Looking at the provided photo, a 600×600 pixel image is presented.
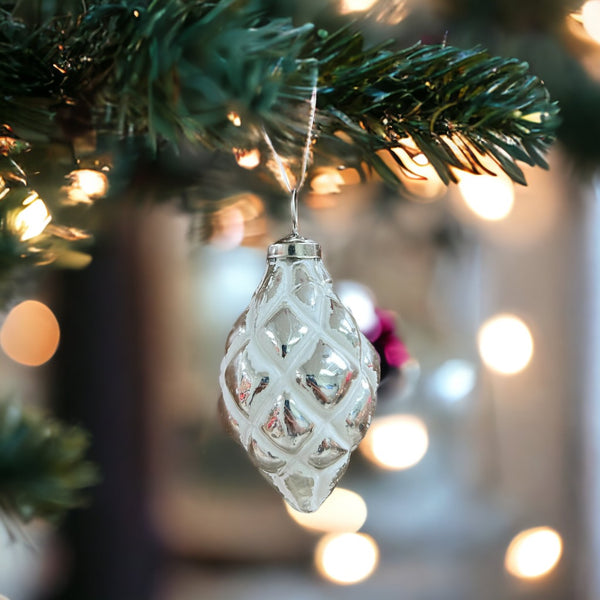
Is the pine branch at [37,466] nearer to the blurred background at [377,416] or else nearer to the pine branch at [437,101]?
the pine branch at [437,101]

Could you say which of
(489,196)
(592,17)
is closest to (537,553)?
(489,196)

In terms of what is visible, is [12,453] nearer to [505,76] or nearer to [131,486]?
[505,76]

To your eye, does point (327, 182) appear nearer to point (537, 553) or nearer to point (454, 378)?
point (454, 378)

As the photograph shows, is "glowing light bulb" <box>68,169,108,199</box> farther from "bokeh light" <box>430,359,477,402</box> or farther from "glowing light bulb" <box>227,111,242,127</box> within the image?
"bokeh light" <box>430,359,477,402</box>

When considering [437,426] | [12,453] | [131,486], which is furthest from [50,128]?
[437,426]

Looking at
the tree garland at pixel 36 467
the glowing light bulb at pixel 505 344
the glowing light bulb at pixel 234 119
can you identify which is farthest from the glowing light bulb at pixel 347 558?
the glowing light bulb at pixel 234 119

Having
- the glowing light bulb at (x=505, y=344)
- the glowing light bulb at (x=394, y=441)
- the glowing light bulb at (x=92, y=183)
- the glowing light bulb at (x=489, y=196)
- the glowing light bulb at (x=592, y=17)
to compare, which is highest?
the glowing light bulb at (x=489, y=196)
